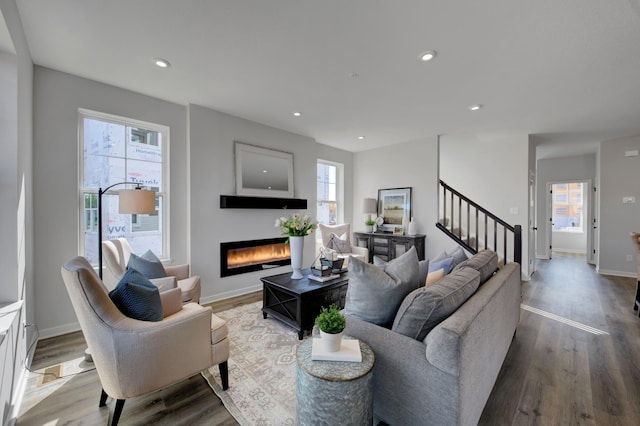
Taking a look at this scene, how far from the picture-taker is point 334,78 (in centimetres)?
281

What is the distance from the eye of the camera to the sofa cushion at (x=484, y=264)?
2.04 m

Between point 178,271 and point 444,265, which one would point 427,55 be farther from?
point 178,271

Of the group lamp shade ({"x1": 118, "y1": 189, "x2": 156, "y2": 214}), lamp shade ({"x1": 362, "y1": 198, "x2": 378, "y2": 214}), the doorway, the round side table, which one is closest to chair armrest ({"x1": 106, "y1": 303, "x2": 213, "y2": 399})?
Answer: the round side table

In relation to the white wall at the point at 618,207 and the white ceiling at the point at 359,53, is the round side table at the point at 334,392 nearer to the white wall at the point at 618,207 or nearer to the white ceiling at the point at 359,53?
the white ceiling at the point at 359,53

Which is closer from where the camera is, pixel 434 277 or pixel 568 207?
pixel 434 277

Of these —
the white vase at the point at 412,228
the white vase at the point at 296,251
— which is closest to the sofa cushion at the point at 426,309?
the white vase at the point at 296,251

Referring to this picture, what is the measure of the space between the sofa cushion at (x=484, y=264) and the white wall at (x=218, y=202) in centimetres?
307

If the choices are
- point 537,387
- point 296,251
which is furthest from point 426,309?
point 296,251

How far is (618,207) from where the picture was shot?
5.19 meters

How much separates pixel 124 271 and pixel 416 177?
483 centimetres

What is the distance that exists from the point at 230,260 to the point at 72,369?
204cm

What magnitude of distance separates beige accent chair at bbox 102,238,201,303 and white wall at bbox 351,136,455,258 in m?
4.08

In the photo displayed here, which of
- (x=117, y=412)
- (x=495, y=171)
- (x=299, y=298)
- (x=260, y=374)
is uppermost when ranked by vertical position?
(x=495, y=171)

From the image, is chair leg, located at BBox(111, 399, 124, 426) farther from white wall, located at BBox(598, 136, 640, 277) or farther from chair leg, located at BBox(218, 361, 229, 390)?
white wall, located at BBox(598, 136, 640, 277)
